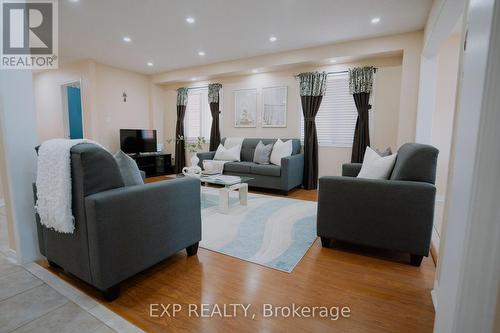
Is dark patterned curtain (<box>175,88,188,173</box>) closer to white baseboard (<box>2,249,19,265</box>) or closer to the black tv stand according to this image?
the black tv stand

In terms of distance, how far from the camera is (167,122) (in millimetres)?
6898

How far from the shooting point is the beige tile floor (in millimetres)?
1326

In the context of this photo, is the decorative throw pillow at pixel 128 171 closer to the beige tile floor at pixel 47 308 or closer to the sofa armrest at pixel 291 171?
the beige tile floor at pixel 47 308

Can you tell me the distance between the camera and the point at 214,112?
5840 mm

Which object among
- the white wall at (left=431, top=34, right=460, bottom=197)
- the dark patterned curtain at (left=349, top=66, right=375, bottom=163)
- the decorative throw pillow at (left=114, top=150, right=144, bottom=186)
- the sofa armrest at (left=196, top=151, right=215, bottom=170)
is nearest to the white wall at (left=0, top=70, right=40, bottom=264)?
the decorative throw pillow at (left=114, top=150, right=144, bottom=186)

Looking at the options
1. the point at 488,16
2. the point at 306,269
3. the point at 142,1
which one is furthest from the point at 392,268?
the point at 142,1

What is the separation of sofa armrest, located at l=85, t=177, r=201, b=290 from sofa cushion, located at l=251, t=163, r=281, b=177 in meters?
2.30

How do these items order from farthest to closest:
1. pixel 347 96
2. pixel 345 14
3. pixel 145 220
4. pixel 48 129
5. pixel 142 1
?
pixel 48 129
pixel 347 96
pixel 345 14
pixel 142 1
pixel 145 220

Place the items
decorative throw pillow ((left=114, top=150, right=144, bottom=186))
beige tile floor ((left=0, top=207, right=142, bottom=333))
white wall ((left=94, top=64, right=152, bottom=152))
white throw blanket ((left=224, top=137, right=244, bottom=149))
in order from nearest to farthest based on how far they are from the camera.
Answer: beige tile floor ((left=0, top=207, right=142, bottom=333)) → decorative throw pillow ((left=114, top=150, right=144, bottom=186)) → white throw blanket ((left=224, top=137, right=244, bottom=149)) → white wall ((left=94, top=64, right=152, bottom=152))

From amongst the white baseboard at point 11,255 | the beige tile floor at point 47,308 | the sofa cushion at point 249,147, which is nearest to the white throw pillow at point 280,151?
the sofa cushion at point 249,147

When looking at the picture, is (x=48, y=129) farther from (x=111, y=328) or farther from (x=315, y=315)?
(x=315, y=315)

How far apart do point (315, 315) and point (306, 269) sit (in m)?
0.49

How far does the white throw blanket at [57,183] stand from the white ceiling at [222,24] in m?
2.34

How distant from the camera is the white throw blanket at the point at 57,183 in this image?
1.44 m
